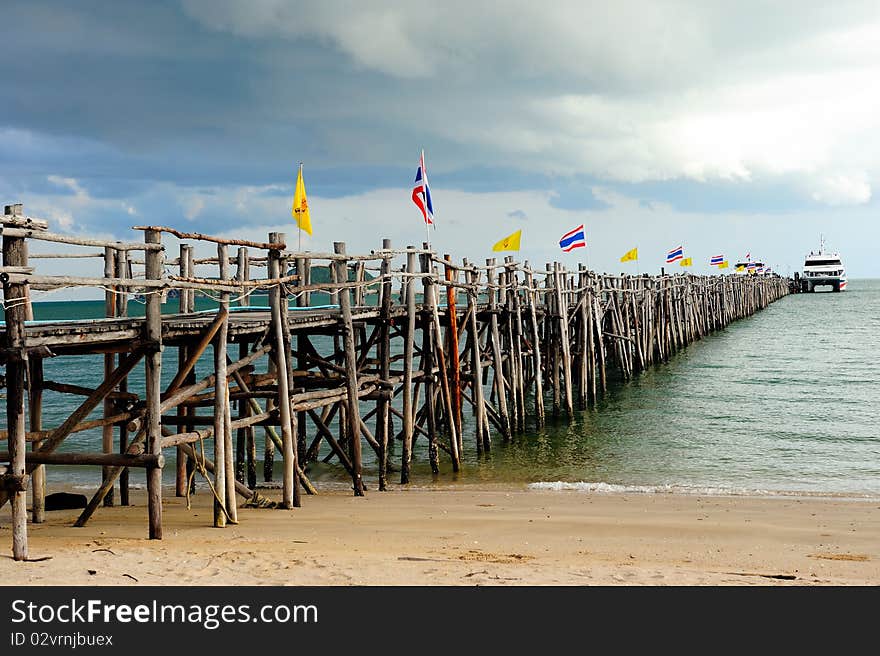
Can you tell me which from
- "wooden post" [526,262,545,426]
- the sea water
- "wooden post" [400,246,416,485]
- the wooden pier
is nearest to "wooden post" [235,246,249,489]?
the wooden pier

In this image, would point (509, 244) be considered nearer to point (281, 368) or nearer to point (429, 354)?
point (429, 354)

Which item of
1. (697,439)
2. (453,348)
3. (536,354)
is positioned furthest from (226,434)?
(697,439)

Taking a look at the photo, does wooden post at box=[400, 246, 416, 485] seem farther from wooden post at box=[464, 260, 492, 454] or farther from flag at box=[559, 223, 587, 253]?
flag at box=[559, 223, 587, 253]

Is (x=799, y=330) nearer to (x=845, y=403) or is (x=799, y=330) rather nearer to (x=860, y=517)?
(x=845, y=403)

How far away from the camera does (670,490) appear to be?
1236cm

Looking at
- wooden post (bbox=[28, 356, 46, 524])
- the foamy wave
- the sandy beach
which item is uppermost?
wooden post (bbox=[28, 356, 46, 524])

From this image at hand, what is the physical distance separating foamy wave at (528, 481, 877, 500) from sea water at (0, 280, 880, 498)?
0.05 meters

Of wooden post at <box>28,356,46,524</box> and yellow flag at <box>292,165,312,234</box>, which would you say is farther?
yellow flag at <box>292,165,312,234</box>

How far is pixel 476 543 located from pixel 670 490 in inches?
209

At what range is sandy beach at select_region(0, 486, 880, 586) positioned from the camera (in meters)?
6.48

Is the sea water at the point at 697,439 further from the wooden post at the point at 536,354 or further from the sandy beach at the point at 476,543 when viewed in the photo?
the sandy beach at the point at 476,543

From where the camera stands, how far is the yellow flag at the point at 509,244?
17.5 m

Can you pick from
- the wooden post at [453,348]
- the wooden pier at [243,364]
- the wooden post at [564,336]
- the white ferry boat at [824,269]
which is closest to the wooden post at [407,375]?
the wooden pier at [243,364]

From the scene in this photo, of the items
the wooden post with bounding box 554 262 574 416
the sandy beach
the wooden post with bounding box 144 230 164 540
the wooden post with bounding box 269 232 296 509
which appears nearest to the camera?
the sandy beach
